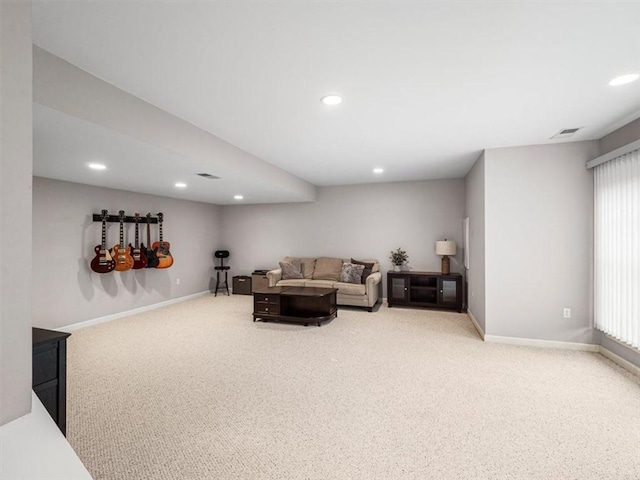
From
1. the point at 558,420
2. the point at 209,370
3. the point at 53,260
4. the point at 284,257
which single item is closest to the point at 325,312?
the point at 209,370

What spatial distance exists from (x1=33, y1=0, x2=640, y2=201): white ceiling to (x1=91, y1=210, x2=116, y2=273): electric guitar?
185cm

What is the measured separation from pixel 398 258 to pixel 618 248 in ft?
11.5

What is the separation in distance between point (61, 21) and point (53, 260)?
4.04 metres

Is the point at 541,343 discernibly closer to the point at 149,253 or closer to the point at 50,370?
the point at 50,370

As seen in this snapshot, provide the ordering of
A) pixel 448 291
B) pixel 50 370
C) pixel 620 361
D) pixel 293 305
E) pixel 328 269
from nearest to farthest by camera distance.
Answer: pixel 50 370
pixel 620 361
pixel 293 305
pixel 448 291
pixel 328 269

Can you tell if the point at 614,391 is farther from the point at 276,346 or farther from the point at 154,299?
the point at 154,299

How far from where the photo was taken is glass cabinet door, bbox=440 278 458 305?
19.4 ft

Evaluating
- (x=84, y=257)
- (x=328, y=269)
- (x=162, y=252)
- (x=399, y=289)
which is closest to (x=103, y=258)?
(x=84, y=257)

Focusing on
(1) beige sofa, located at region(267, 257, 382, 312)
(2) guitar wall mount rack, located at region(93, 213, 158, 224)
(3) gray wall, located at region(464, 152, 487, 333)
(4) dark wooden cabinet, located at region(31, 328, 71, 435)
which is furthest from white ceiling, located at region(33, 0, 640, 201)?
(1) beige sofa, located at region(267, 257, 382, 312)

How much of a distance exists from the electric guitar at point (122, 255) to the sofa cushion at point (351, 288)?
3.56m

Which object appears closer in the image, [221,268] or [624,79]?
[624,79]

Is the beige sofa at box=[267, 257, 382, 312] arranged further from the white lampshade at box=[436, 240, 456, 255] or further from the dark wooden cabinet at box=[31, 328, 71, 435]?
the dark wooden cabinet at box=[31, 328, 71, 435]

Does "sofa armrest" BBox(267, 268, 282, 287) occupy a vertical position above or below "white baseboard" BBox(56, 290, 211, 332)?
above

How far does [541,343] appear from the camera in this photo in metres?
4.05
